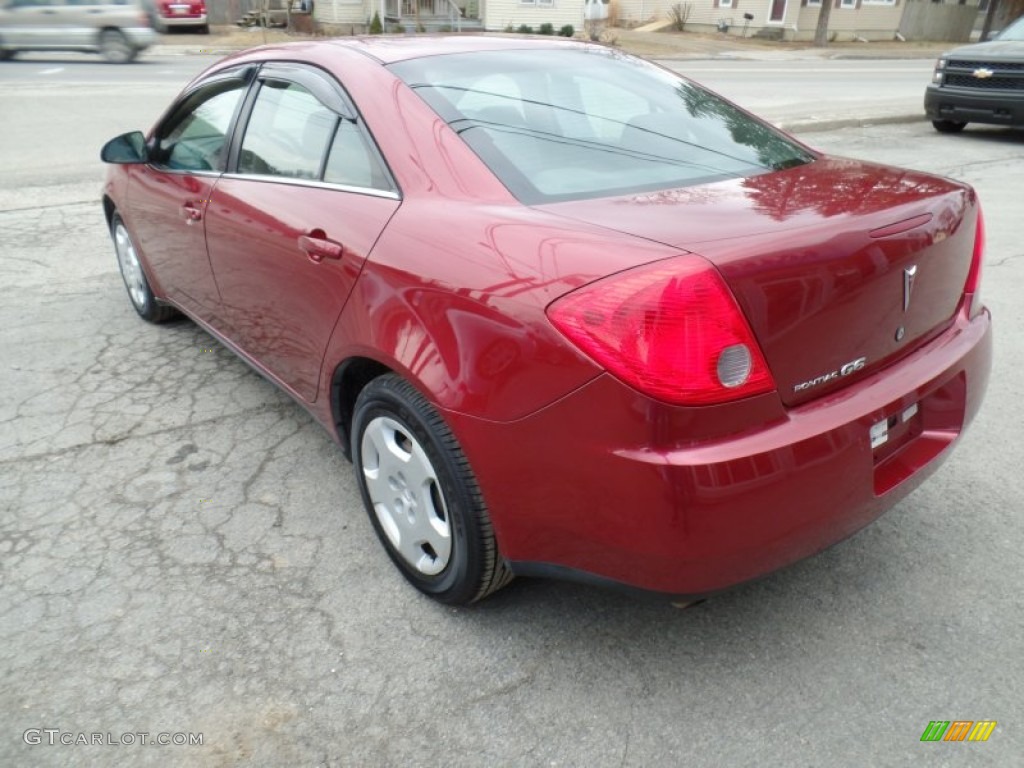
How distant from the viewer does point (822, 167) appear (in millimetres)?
2619

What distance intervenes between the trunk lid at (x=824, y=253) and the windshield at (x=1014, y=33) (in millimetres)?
11082

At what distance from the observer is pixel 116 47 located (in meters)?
19.3

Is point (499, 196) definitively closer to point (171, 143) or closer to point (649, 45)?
point (171, 143)

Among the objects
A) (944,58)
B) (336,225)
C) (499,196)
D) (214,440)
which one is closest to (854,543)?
(499,196)

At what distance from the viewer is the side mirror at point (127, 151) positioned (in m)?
→ 3.91

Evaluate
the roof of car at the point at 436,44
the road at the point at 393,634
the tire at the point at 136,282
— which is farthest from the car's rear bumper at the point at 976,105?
the tire at the point at 136,282

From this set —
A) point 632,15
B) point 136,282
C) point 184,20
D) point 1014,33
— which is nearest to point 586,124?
point 136,282

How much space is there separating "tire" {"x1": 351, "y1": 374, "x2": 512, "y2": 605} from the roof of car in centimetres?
122

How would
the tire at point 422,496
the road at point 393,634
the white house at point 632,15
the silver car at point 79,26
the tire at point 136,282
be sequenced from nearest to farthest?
the road at point 393,634 < the tire at point 422,496 < the tire at point 136,282 < the silver car at point 79,26 < the white house at point 632,15

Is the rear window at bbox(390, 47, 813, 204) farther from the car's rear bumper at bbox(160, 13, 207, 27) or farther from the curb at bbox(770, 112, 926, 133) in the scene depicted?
the car's rear bumper at bbox(160, 13, 207, 27)

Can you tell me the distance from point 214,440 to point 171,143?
1476 mm

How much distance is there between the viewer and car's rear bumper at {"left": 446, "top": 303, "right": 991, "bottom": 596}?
5.82 ft

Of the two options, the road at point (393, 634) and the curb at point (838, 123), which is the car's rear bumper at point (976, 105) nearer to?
the curb at point (838, 123)

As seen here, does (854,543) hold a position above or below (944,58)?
below
